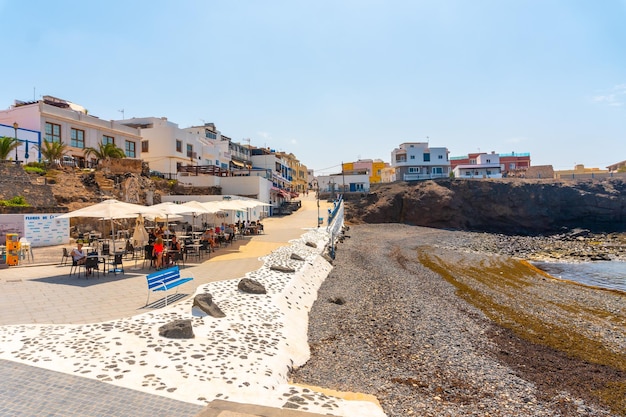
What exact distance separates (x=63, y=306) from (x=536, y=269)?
2767 centimetres

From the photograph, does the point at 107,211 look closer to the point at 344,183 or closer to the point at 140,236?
the point at 140,236

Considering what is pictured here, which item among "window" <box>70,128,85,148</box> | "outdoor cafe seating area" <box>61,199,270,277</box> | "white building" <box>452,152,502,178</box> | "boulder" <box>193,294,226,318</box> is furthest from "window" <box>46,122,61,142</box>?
"white building" <box>452,152,502,178</box>

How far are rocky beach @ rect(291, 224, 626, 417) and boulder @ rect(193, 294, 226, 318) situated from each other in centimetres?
261

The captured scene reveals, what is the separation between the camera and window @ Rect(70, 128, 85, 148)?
115ft

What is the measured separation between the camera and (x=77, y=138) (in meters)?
35.6

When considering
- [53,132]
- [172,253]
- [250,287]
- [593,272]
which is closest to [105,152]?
[53,132]

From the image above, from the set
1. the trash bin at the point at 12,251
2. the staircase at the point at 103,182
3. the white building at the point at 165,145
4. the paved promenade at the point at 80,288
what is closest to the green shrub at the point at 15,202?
the paved promenade at the point at 80,288

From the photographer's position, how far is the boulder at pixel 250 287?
11.7m

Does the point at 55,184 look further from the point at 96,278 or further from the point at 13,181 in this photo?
the point at 96,278

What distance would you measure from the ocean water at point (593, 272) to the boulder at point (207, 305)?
21.6 m

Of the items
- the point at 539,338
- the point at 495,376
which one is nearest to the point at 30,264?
the point at 495,376

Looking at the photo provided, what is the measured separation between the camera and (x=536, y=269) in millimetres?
25625

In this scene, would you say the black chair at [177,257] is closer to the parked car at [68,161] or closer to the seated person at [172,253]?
the seated person at [172,253]

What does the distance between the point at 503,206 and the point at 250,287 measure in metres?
52.7
